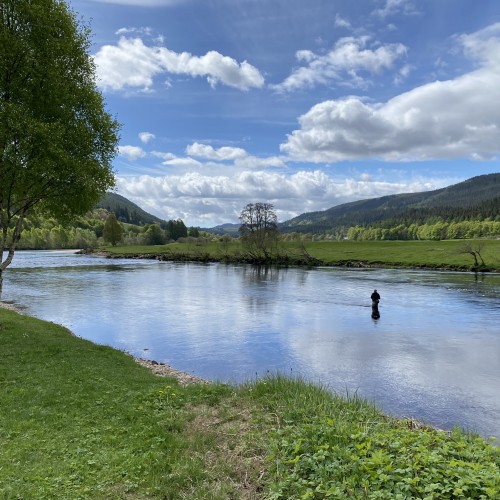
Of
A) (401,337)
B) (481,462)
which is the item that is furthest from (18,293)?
(481,462)

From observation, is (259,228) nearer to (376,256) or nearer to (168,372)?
(376,256)

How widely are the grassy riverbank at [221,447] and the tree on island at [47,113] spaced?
11.3 metres

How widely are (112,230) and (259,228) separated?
115m

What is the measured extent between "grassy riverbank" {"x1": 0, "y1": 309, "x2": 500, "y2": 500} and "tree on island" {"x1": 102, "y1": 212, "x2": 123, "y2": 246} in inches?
7519

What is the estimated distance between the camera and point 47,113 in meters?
21.2

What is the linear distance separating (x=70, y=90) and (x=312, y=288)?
138 ft

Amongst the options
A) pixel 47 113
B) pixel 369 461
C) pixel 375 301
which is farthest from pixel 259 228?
pixel 369 461

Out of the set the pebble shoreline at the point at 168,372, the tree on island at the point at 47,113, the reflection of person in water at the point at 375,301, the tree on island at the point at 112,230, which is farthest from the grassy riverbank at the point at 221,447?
the tree on island at the point at 112,230

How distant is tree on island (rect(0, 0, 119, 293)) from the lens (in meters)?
19.4

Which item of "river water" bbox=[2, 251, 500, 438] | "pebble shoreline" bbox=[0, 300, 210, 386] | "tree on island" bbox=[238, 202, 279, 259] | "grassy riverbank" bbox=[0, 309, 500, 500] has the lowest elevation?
"river water" bbox=[2, 251, 500, 438]

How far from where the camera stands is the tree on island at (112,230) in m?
194

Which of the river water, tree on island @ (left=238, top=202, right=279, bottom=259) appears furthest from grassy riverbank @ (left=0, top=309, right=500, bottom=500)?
tree on island @ (left=238, top=202, right=279, bottom=259)

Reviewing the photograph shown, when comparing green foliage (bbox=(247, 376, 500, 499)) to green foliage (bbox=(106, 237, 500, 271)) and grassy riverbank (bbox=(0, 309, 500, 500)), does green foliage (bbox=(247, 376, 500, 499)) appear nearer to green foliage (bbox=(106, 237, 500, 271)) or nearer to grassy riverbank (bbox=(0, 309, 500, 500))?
grassy riverbank (bbox=(0, 309, 500, 500))

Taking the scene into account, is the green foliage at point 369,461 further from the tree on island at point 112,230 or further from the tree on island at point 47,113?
the tree on island at point 112,230
